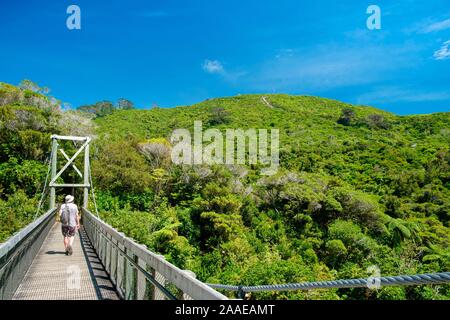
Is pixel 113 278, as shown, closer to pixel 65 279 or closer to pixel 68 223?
pixel 65 279

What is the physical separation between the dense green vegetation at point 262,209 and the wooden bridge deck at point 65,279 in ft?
22.6

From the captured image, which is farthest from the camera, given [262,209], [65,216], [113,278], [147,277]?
[262,209]

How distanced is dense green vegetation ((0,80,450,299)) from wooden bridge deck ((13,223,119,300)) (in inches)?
272

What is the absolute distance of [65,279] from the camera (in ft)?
18.6

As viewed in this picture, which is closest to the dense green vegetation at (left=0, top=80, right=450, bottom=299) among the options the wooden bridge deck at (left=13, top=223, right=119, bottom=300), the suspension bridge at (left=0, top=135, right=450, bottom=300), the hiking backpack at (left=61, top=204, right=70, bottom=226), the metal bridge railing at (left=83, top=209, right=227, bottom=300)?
the hiking backpack at (left=61, top=204, right=70, bottom=226)

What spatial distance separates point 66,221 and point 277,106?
75.8 metres

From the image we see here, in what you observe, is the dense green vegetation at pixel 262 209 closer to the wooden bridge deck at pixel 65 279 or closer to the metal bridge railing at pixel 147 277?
the wooden bridge deck at pixel 65 279

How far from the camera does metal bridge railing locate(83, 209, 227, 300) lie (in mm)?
2391

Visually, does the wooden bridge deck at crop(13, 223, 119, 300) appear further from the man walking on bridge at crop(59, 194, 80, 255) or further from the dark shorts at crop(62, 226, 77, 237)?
the dark shorts at crop(62, 226, 77, 237)

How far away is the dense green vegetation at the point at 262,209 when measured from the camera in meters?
23.0

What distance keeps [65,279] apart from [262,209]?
28.5 m

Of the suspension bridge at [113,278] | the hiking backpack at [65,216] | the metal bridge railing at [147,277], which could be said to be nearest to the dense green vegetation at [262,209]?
the hiking backpack at [65,216]

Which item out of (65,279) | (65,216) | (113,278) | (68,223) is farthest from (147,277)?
(65,216)

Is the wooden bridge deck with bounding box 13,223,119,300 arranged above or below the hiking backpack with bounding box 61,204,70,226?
below
